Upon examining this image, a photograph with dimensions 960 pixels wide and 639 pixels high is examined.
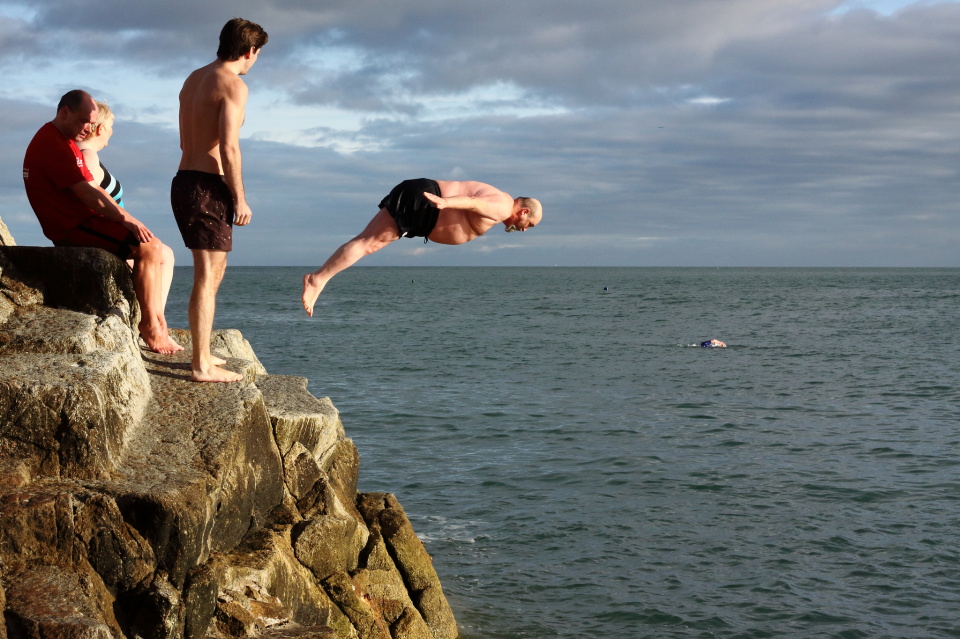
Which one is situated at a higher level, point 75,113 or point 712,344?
point 75,113

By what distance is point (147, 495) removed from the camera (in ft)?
17.6

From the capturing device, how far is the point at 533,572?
12.2m

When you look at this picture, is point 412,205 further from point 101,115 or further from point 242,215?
point 101,115

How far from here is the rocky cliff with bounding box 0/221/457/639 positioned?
5062 millimetres

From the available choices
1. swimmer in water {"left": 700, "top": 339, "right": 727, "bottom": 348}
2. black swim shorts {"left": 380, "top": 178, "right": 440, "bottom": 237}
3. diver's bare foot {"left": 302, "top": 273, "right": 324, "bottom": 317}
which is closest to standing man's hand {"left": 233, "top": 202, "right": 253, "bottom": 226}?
diver's bare foot {"left": 302, "top": 273, "right": 324, "bottom": 317}

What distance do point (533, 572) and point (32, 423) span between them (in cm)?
797

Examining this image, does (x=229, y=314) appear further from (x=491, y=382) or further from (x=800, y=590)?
(x=800, y=590)

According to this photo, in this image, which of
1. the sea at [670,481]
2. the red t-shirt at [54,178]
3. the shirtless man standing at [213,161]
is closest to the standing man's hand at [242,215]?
the shirtless man standing at [213,161]

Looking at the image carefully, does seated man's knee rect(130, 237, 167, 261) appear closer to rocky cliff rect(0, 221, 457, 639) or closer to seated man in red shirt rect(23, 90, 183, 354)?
seated man in red shirt rect(23, 90, 183, 354)

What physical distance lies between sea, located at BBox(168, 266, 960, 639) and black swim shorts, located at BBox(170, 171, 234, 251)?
586cm

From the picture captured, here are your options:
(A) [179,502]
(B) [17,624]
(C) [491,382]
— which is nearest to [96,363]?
(A) [179,502]

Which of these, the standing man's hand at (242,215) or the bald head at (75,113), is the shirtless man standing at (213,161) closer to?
the standing man's hand at (242,215)

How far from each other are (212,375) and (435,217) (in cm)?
244

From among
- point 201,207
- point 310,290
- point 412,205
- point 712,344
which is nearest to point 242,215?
point 201,207
